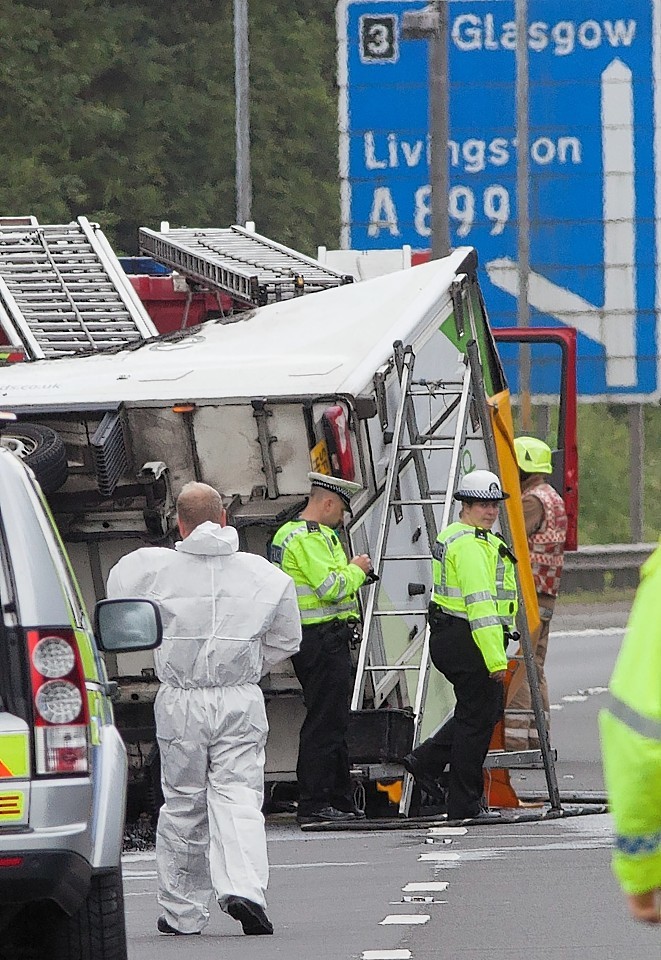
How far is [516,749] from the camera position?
43.4ft

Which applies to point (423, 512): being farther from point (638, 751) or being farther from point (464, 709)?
point (638, 751)

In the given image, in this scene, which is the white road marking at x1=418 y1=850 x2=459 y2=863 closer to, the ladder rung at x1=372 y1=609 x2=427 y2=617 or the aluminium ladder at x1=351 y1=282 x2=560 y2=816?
the aluminium ladder at x1=351 y1=282 x2=560 y2=816

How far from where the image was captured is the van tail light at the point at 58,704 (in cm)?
578

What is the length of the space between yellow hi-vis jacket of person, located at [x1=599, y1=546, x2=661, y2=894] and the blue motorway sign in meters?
21.3

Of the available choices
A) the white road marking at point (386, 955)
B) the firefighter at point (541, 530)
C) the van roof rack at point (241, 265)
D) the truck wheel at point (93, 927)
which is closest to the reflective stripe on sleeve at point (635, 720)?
the truck wheel at point (93, 927)

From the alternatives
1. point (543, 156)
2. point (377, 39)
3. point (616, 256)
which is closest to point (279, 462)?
point (377, 39)

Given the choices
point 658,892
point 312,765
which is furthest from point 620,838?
point 312,765

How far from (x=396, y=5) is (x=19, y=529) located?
19725 mm

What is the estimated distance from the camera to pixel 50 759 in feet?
19.0

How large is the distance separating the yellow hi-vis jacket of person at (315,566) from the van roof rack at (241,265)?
11.6ft

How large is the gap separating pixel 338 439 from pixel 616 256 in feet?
49.8

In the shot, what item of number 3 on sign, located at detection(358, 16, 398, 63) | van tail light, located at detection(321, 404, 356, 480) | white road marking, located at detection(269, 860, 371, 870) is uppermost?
number 3 on sign, located at detection(358, 16, 398, 63)

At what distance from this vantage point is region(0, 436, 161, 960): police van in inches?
226

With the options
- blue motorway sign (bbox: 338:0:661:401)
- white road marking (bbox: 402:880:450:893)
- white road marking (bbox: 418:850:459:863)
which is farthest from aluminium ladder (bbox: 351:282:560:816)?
blue motorway sign (bbox: 338:0:661:401)
